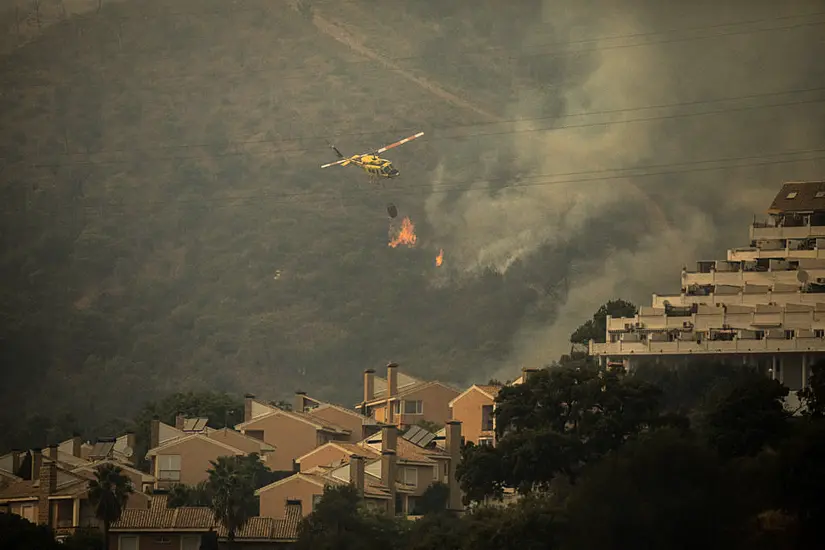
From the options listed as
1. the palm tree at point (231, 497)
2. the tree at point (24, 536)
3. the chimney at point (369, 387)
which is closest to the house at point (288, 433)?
the chimney at point (369, 387)

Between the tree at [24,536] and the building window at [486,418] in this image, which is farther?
the building window at [486,418]

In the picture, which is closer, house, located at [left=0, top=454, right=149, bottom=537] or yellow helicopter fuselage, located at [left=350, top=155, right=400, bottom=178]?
house, located at [left=0, top=454, right=149, bottom=537]

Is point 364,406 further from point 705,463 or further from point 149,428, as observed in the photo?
point 705,463

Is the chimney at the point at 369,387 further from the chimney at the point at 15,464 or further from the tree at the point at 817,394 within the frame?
the tree at the point at 817,394

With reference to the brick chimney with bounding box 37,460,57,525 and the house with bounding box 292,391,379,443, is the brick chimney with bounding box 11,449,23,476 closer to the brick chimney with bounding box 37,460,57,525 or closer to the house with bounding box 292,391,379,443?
the brick chimney with bounding box 37,460,57,525

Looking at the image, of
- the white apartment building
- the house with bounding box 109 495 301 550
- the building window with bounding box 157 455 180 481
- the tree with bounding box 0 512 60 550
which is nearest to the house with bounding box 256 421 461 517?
the house with bounding box 109 495 301 550

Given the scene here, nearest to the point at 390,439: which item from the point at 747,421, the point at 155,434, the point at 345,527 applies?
the point at 155,434

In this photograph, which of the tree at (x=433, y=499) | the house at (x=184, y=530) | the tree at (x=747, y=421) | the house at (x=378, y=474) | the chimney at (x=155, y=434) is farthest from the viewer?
the chimney at (x=155, y=434)
